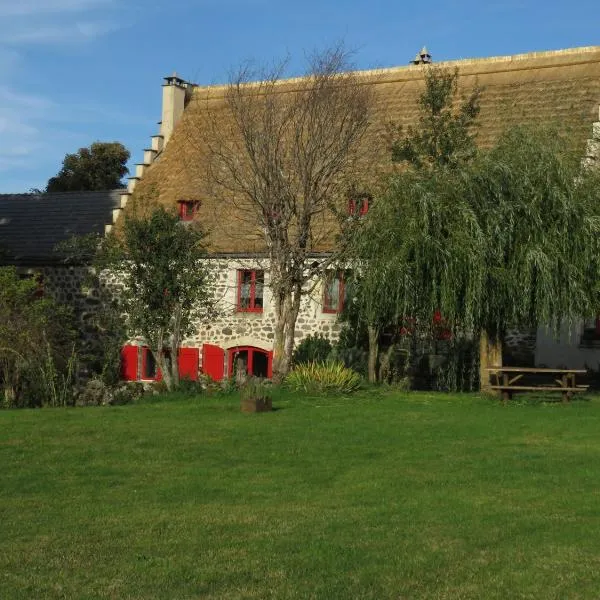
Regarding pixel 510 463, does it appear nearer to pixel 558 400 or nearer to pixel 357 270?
pixel 558 400

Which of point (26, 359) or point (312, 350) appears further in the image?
point (312, 350)

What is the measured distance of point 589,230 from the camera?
19.0 metres

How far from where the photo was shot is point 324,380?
2064 centimetres

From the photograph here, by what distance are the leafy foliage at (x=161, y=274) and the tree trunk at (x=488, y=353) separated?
6.09 metres

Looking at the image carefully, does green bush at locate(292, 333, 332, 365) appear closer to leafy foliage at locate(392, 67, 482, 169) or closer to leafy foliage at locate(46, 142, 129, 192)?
leafy foliage at locate(392, 67, 482, 169)

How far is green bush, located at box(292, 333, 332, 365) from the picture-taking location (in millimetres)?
25562

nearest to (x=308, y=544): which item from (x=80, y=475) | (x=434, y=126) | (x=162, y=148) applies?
(x=80, y=475)

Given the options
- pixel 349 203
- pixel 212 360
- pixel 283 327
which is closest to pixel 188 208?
pixel 212 360

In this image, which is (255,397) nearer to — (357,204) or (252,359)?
(357,204)

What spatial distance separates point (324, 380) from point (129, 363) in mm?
10056

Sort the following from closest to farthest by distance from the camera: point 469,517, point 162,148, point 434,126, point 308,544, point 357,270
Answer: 1. point 308,544
2. point 469,517
3. point 357,270
4. point 434,126
5. point 162,148

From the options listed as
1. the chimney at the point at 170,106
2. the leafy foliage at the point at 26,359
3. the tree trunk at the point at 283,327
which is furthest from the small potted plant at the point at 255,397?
the chimney at the point at 170,106

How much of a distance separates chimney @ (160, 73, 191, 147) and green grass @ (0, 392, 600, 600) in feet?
57.8

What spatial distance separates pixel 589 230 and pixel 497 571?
12.7m
